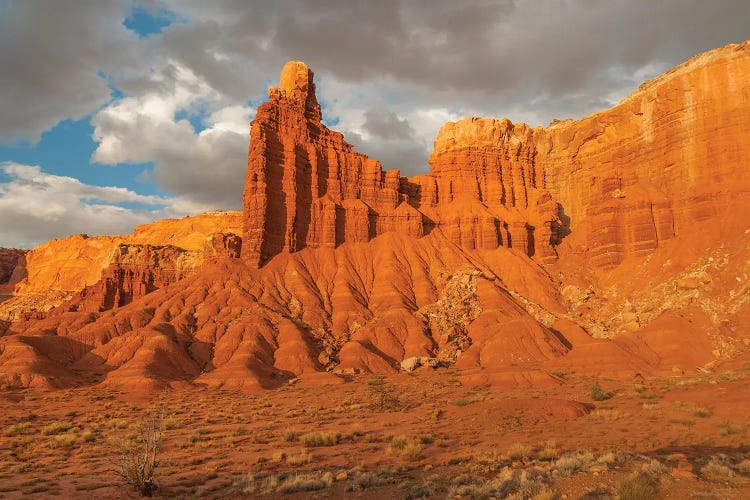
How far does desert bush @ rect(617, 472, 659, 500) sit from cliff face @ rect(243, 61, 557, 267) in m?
68.5

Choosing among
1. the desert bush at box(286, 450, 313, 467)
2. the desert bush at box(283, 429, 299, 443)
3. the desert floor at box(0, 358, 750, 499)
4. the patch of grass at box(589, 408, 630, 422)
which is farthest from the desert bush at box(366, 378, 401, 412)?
the desert bush at box(286, 450, 313, 467)

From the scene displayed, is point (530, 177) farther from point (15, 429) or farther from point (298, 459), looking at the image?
point (15, 429)

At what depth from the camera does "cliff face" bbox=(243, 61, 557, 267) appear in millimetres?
78812

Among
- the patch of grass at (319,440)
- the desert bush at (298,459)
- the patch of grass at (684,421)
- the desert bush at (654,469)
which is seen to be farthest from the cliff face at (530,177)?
the desert bush at (654,469)

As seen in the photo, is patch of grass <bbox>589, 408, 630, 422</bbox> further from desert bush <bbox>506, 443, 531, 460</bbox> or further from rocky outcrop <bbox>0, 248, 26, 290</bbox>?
rocky outcrop <bbox>0, 248, 26, 290</bbox>

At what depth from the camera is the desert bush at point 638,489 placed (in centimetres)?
996

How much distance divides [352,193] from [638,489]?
7942 centimetres

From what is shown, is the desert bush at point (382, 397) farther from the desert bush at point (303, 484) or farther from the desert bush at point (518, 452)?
the desert bush at point (303, 484)

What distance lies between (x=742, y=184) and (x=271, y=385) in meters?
64.3

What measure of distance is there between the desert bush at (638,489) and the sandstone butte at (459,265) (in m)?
32.0

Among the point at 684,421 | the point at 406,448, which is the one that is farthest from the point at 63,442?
the point at 684,421

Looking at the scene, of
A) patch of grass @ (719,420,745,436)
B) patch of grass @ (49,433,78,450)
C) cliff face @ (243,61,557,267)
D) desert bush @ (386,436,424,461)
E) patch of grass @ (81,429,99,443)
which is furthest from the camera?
cliff face @ (243,61,557,267)

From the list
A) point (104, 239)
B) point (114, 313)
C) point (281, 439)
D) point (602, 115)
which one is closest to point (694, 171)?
point (602, 115)

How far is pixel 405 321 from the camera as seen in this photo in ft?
216
